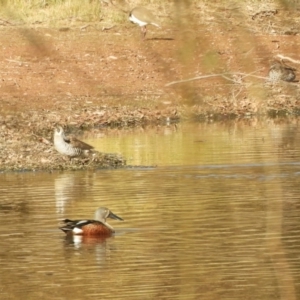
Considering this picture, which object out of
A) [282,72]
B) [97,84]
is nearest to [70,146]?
[282,72]

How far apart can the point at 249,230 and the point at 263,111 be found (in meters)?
12.4

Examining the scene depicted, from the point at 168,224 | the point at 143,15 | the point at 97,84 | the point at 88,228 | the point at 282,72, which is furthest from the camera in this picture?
the point at 97,84

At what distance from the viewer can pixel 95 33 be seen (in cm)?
2936

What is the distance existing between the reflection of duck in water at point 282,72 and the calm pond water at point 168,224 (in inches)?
124

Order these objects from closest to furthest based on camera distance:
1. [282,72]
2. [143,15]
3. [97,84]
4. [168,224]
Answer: [143,15] → [168,224] → [282,72] → [97,84]

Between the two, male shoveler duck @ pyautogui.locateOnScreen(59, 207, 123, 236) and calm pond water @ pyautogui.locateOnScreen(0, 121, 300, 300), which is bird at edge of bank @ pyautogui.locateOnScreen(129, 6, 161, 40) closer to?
calm pond water @ pyautogui.locateOnScreen(0, 121, 300, 300)

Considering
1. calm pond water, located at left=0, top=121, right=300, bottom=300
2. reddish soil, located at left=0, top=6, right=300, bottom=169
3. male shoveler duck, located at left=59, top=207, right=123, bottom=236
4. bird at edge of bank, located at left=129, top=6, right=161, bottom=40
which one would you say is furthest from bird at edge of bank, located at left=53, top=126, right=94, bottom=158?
male shoveler duck, located at left=59, top=207, right=123, bottom=236

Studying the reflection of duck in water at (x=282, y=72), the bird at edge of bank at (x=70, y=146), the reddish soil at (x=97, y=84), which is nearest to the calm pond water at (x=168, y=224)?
the bird at edge of bank at (x=70, y=146)

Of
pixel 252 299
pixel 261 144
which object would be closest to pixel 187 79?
pixel 252 299

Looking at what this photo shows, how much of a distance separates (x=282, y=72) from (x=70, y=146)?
316 inches

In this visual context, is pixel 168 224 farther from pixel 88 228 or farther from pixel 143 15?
pixel 143 15

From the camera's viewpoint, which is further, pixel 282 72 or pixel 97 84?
pixel 97 84

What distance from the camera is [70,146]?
1783cm

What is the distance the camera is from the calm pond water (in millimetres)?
10008
